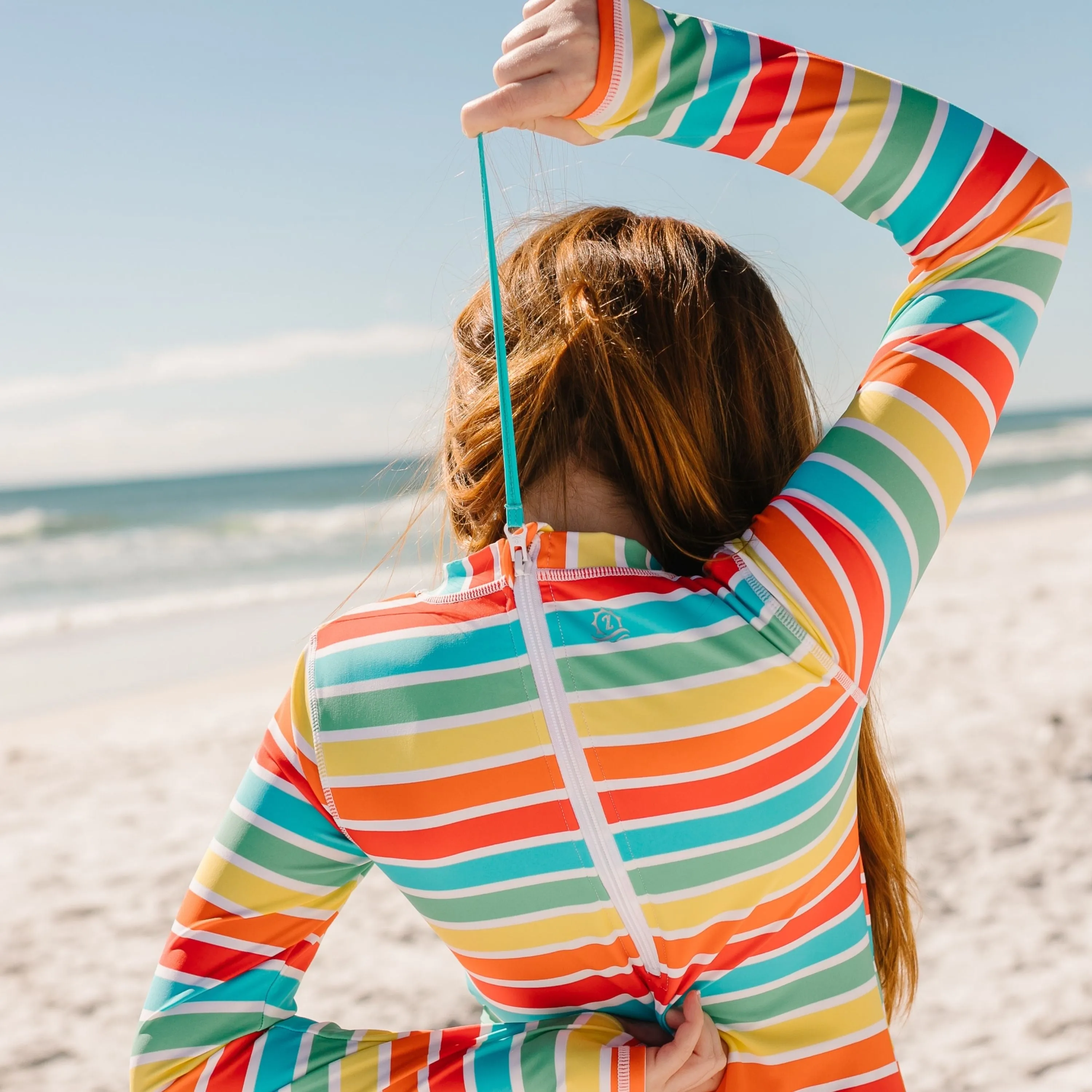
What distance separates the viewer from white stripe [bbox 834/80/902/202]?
3.22 ft

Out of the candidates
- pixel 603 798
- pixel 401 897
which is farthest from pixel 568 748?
pixel 401 897

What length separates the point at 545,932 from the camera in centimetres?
83

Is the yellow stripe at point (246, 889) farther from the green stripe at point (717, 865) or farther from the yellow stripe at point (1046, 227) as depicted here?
the yellow stripe at point (1046, 227)

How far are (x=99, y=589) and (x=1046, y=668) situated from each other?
11.2 m

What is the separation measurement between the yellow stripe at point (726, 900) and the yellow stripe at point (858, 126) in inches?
27.9

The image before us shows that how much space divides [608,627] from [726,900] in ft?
0.86

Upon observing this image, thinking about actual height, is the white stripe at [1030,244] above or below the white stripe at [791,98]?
below

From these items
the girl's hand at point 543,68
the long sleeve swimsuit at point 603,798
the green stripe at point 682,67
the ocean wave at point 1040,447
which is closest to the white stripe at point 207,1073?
the long sleeve swimsuit at point 603,798

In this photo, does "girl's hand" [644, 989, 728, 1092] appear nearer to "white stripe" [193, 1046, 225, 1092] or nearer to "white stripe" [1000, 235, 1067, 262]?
"white stripe" [193, 1046, 225, 1092]

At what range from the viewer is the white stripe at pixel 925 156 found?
0.99 m

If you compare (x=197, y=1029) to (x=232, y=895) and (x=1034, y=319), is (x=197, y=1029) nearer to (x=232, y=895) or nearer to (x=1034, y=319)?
(x=232, y=895)

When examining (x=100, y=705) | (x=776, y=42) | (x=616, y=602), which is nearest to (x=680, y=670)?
(x=616, y=602)

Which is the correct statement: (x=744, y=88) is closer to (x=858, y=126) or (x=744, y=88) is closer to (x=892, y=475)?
Answer: (x=858, y=126)

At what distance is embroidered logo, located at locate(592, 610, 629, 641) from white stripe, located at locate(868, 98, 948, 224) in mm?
584
